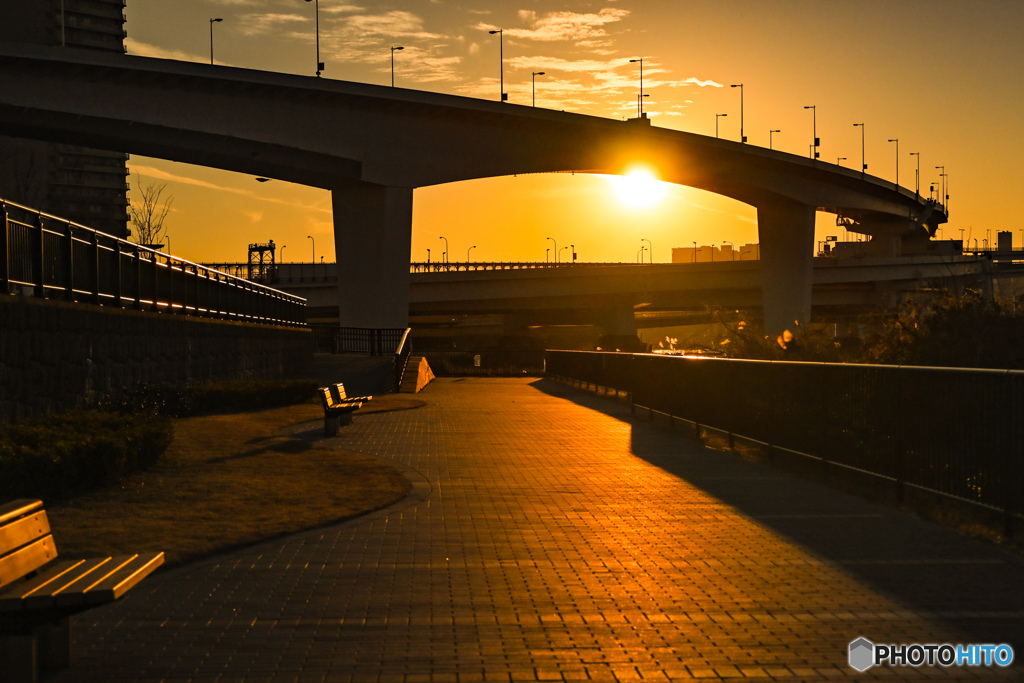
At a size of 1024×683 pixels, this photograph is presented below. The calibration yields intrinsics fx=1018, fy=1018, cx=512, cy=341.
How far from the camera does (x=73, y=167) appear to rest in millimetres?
161625

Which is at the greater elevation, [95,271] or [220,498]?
[95,271]

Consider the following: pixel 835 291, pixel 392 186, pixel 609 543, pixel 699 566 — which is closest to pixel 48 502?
pixel 609 543

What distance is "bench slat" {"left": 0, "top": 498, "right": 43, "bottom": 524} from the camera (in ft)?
17.3

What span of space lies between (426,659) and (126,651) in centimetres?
177

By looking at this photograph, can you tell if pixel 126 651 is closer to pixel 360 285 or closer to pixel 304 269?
pixel 360 285

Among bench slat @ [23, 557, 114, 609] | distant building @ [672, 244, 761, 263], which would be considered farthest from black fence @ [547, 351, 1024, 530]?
distant building @ [672, 244, 761, 263]

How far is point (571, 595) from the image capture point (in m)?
7.20

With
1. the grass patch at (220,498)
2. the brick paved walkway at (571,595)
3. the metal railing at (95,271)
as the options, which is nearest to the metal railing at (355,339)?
the metal railing at (95,271)

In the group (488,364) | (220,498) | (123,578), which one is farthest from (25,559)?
(488,364)

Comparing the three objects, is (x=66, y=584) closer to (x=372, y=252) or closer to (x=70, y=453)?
(x=70, y=453)

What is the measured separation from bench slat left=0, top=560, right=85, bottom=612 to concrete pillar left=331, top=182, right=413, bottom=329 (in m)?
53.1

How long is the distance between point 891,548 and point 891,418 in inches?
108

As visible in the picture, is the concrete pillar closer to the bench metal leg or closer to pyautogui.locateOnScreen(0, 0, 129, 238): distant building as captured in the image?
the bench metal leg

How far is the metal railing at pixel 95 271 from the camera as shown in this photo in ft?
48.0
